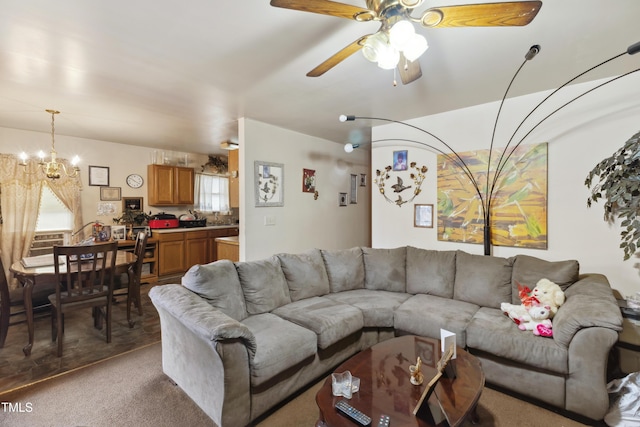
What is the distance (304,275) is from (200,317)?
1.27 m

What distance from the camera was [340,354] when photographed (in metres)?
2.35

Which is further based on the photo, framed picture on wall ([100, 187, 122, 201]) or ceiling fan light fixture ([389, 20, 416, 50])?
framed picture on wall ([100, 187, 122, 201])

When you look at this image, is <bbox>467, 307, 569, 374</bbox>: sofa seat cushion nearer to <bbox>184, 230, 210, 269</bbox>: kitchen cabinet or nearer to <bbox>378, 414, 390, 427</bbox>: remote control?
<bbox>378, 414, 390, 427</bbox>: remote control

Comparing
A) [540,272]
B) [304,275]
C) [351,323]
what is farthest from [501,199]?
[304,275]

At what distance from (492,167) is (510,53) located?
129 cm

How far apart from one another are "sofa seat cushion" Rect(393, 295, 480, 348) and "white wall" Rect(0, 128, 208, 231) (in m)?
5.11

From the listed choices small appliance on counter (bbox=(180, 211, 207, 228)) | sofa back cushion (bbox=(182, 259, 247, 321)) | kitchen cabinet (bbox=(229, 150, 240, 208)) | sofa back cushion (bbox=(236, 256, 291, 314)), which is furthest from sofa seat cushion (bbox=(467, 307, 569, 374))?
small appliance on counter (bbox=(180, 211, 207, 228))

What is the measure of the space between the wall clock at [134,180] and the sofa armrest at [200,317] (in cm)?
401

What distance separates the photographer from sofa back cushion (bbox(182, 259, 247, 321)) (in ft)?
7.06

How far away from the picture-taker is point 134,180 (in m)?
5.31

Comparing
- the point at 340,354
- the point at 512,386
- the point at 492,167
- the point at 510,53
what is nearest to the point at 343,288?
the point at 340,354

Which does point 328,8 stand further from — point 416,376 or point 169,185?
point 169,185

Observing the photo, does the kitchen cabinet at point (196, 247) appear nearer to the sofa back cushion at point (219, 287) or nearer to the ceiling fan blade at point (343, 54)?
the sofa back cushion at point (219, 287)

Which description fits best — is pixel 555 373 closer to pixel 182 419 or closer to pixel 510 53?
pixel 510 53
